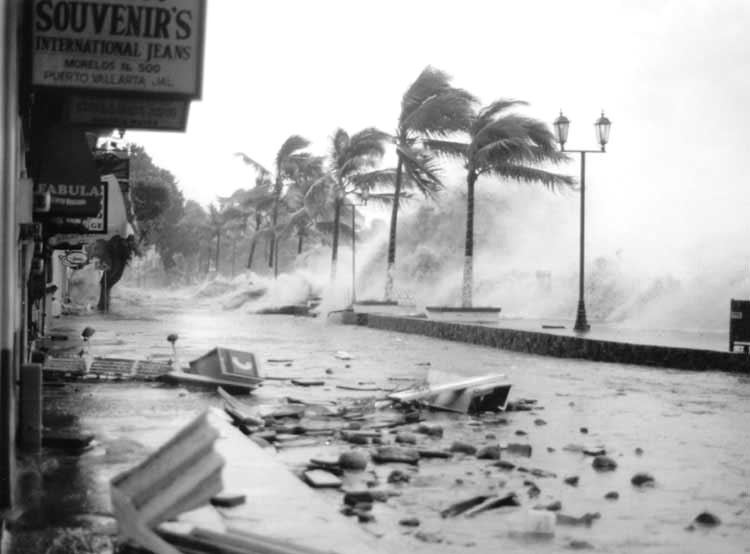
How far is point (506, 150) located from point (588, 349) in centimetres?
1197

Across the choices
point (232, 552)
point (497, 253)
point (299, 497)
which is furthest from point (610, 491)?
point (497, 253)

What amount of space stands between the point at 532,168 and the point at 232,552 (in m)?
28.8

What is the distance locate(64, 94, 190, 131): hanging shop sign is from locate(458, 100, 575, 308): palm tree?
961 inches

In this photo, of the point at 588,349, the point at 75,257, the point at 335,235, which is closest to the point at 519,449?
the point at 588,349

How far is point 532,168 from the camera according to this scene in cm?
3262

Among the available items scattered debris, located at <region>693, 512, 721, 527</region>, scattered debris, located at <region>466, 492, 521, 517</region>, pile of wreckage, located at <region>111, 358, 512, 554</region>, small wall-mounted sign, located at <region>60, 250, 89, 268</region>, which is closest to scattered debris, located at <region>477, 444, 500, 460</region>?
pile of wreckage, located at <region>111, 358, 512, 554</region>

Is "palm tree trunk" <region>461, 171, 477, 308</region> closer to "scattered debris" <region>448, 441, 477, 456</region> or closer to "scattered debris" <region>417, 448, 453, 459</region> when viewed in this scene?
"scattered debris" <region>448, 441, 477, 456</region>

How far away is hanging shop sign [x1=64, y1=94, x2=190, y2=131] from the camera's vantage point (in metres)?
6.64

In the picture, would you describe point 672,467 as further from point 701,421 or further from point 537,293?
point 537,293

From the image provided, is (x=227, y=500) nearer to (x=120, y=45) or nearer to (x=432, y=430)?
(x=120, y=45)

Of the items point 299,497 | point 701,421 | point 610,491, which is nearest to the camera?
point 299,497

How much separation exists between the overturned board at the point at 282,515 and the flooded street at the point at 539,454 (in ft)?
0.65

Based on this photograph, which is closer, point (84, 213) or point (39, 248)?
point (84, 213)

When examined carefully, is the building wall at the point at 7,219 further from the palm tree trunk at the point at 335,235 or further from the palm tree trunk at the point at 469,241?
the palm tree trunk at the point at 335,235
